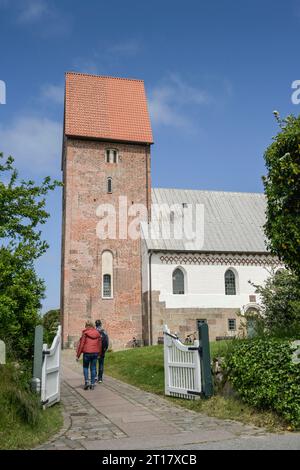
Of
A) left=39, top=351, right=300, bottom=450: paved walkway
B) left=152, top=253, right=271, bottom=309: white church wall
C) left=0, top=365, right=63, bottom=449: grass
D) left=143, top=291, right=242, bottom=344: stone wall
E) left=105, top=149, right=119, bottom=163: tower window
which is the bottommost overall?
left=39, top=351, right=300, bottom=450: paved walkway

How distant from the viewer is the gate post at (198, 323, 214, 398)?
9.55 metres

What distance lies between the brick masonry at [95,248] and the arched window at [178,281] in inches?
99.8

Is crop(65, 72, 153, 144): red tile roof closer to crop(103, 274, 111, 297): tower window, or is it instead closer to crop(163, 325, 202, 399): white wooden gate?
crop(103, 274, 111, 297): tower window

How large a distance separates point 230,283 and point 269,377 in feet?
78.5

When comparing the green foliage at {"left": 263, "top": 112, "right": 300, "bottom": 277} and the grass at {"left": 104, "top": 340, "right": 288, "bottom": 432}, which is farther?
the green foliage at {"left": 263, "top": 112, "right": 300, "bottom": 277}

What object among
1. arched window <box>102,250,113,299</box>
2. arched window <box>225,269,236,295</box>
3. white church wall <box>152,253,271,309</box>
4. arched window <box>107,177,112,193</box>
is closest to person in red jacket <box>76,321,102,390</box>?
white church wall <box>152,253,271,309</box>

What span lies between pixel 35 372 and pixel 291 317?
12.8m

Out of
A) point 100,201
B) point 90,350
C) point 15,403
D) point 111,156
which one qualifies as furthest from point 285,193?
point 111,156

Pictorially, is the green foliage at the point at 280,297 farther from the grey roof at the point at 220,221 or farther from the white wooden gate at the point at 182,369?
the white wooden gate at the point at 182,369

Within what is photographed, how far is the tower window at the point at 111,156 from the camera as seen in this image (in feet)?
108

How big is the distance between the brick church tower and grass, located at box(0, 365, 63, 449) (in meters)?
22.3

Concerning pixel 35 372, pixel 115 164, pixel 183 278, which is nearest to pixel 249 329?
pixel 35 372

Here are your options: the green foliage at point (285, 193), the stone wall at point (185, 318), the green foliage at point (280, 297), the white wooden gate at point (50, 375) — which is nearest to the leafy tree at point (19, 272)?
the white wooden gate at point (50, 375)

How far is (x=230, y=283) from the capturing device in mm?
31422
